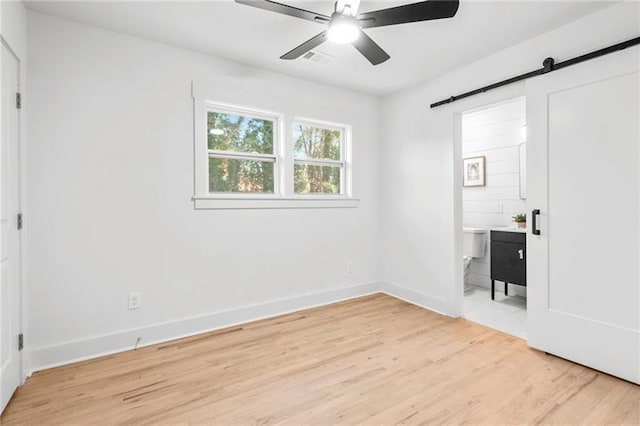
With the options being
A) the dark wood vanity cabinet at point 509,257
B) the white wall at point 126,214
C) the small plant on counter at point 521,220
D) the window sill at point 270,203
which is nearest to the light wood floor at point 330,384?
the white wall at point 126,214

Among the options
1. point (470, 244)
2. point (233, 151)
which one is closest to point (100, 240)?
point (233, 151)

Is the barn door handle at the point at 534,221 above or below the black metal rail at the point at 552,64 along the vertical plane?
below

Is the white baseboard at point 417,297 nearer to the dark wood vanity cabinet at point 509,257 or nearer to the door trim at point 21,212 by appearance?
the dark wood vanity cabinet at point 509,257

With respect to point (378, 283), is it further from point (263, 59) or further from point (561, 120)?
point (263, 59)

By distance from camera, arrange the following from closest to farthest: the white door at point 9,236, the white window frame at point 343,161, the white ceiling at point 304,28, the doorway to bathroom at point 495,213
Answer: the white door at point 9,236 < the white ceiling at point 304,28 < the doorway to bathroom at point 495,213 < the white window frame at point 343,161

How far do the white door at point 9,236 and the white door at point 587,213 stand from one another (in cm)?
371

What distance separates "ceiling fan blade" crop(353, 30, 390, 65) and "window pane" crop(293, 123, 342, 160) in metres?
1.38

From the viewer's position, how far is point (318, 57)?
290 cm

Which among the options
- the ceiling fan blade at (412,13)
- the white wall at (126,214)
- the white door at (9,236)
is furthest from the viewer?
the white wall at (126,214)

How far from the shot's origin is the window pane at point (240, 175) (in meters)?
3.15

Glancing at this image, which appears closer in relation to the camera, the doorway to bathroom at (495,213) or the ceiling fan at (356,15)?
the ceiling fan at (356,15)

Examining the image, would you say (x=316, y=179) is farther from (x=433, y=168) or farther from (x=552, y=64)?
(x=552, y=64)

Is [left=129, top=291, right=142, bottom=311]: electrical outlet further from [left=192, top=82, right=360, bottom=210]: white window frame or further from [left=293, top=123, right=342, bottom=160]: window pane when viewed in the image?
[left=293, top=123, right=342, bottom=160]: window pane

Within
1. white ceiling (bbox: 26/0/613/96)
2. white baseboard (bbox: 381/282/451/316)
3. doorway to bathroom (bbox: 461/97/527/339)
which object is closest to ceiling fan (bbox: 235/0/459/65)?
white ceiling (bbox: 26/0/613/96)
